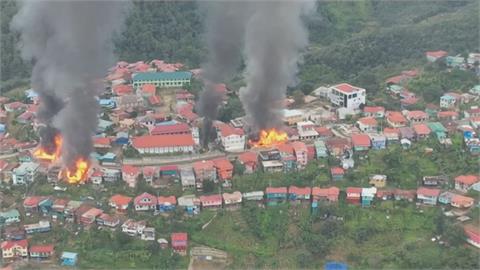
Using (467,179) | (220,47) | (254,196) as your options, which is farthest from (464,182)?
(220,47)

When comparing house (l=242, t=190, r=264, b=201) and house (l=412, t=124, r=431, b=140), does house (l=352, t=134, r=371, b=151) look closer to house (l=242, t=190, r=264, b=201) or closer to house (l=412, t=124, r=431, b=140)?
house (l=412, t=124, r=431, b=140)

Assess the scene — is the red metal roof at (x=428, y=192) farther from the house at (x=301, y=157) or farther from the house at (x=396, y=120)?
the house at (x=396, y=120)

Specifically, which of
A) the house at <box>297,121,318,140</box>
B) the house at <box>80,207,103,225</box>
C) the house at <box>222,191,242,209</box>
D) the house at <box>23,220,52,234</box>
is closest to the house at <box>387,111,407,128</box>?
the house at <box>297,121,318,140</box>

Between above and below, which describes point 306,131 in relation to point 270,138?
above

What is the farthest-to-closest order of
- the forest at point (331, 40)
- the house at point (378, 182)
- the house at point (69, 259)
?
the forest at point (331, 40) < the house at point (378, 182) < the house at point (69, 259)

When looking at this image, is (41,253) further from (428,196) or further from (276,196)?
(428,196)

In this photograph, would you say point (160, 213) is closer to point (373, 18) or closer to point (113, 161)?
point (113, 161)

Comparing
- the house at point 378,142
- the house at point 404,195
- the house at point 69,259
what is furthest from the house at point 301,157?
the house at point 69,259
